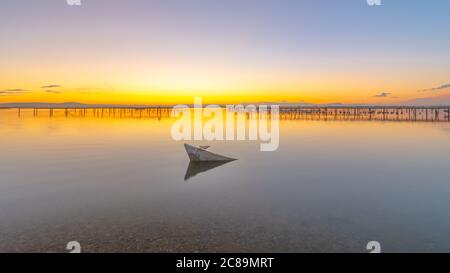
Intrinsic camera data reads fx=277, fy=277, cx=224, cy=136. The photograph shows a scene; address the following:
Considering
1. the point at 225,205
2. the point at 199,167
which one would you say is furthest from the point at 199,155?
the point at 225,205

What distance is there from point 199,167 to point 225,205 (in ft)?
24.6

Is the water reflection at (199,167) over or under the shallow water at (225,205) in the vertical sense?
over

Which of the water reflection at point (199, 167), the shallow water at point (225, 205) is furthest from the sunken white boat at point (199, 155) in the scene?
the shallow water at point (225, 205)

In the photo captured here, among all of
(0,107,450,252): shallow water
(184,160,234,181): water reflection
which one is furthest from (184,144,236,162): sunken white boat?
(0,107,450,252): shallow water

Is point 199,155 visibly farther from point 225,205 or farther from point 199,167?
point 225,205

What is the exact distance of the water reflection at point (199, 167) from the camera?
53.6 ft

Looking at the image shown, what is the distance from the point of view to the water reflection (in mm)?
16344

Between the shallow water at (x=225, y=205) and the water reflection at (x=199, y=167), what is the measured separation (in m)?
0.49

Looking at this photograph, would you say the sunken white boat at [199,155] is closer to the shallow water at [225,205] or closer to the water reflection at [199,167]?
the water reflection at [199,167]

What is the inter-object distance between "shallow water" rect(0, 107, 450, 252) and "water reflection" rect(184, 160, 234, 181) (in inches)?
19.3

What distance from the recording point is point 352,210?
1041 centimetres

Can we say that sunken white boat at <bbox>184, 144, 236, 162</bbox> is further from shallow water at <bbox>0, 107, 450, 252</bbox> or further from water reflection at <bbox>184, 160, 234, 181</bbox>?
shallow water at <bbox>0, 107, 450, 252</bbox>

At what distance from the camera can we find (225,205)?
1100cm
